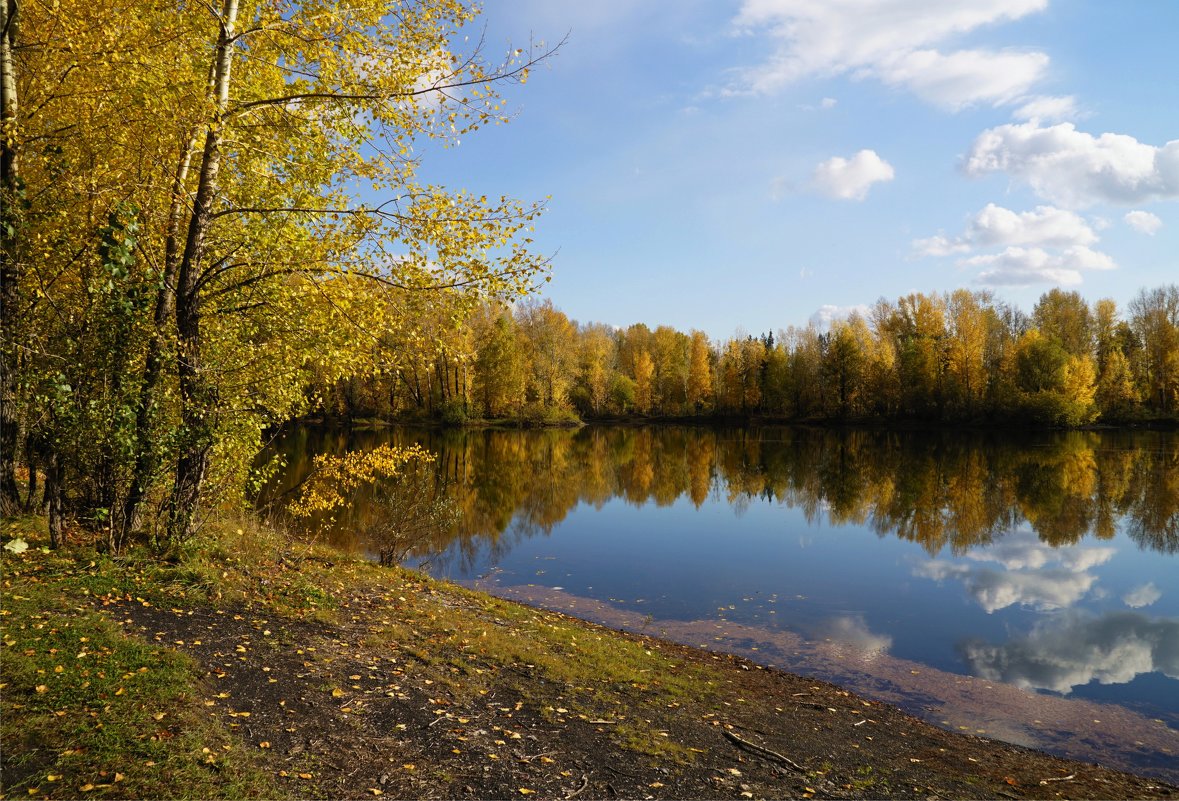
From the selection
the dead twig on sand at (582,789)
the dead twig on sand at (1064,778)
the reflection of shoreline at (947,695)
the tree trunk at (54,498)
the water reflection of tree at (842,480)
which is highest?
the tree trunk at (54,498)

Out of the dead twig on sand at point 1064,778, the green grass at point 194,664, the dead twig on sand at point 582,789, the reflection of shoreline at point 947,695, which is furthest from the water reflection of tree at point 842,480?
the dead twig on sand at point 1064,778

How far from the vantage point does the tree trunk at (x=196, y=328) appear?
30.0 ft

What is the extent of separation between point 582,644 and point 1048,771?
6217mm

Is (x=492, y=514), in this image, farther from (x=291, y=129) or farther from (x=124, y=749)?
(x=124, y=749)

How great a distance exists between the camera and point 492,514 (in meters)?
25.2

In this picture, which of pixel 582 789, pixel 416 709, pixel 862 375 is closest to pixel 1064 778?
pixel 582 789

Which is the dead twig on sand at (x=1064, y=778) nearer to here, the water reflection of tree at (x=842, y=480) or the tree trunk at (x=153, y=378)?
the tree trunk at (x=153, y=378)

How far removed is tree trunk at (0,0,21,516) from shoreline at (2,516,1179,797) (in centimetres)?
172

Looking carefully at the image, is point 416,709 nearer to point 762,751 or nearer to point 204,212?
point 762,751

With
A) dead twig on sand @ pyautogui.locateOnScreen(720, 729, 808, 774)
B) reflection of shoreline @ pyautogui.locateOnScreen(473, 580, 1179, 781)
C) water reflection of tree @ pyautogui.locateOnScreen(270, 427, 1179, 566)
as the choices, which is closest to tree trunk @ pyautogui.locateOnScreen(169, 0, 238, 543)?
water reflection of tree @ pyautogui.locateOnScreen(270, 427, 1179, 566)

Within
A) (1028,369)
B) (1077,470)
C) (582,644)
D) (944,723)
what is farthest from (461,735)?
(1028,369)

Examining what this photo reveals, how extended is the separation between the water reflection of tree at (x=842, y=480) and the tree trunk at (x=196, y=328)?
11.0 ft

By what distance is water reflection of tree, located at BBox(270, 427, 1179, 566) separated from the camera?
23875 millimetres

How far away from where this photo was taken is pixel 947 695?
11.0 m
